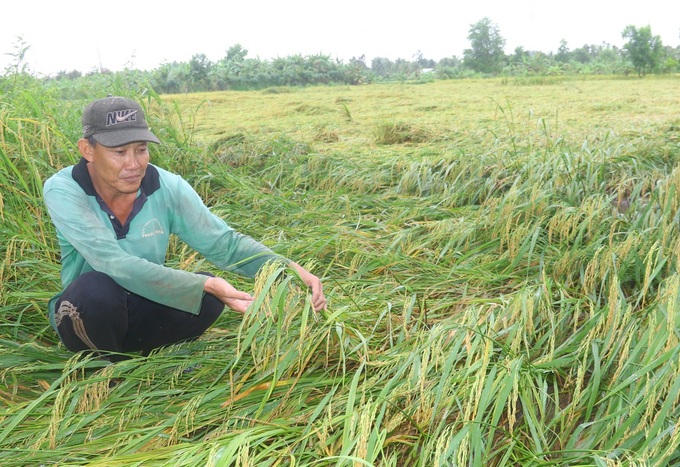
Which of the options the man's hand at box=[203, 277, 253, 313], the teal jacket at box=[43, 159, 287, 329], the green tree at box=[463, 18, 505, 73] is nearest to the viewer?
the man's hand at box=[203, 277, 253, 313]

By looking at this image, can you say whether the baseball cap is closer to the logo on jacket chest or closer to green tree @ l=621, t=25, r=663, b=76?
the logo on jacket chest

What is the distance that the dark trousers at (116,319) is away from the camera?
79.0 inches

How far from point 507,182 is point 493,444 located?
221 centimetres

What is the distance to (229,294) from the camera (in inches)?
74.3

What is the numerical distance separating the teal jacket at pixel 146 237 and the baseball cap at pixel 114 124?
0.44 feet

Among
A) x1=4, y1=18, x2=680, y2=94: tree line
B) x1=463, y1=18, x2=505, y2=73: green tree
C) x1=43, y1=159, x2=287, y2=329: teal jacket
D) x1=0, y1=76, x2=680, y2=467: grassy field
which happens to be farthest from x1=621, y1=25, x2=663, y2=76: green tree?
x1=43, y1=159, x2=287, y2=329: teal jacket

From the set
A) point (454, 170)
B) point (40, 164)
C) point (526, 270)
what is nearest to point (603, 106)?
point (454, 170)

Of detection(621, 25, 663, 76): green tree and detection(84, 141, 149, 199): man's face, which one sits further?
detection(621, 25, 663, 76): green tree

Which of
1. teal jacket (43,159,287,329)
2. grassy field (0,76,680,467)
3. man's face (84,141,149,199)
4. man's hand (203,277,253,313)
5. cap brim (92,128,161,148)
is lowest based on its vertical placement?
grassy field (0,76,680,467)

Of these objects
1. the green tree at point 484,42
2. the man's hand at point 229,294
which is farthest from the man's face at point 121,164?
the green tree at point 484,42

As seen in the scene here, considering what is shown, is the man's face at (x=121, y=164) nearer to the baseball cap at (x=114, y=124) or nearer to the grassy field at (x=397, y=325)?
the baseball cap at (x=114, y=124)

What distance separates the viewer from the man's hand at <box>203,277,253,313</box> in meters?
1.86

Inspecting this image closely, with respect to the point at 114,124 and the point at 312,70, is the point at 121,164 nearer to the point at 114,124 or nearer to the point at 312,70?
the point at 114,124

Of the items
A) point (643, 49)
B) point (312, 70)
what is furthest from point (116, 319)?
point (643, 49)
